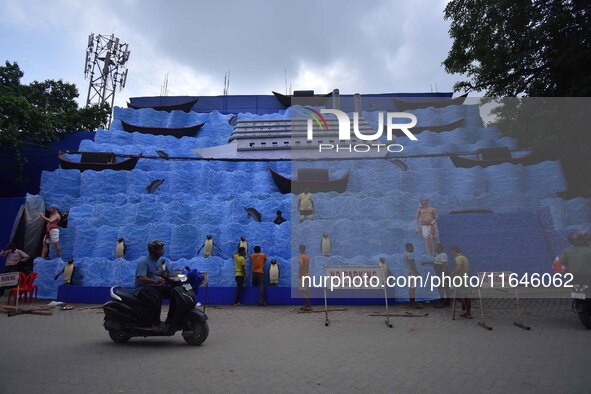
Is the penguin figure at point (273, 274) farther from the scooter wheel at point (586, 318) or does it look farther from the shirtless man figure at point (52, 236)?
the shirtless man figure at point (52, 236)

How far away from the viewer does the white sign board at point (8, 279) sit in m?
8.16

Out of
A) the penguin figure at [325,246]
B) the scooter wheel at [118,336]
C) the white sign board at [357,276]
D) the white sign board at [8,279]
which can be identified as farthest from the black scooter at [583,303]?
the white sign board at [8,279]

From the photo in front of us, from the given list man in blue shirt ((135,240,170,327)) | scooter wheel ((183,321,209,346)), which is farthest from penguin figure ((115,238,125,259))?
scooter wheel ((183,321,209,346))

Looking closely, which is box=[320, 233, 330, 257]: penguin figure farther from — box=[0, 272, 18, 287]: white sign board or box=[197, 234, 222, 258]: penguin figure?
box=[0, 272, 18, 287]: white sign board

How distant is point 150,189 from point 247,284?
7707 millimetres

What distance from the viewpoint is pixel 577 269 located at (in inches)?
256

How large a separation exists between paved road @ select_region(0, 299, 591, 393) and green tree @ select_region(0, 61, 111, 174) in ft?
43.1

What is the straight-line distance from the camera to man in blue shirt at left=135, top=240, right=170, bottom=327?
5.52m

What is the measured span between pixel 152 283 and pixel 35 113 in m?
16.9

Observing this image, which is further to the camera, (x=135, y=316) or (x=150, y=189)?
(x=150, y=189)

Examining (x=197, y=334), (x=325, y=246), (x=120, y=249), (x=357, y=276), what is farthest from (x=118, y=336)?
(x=325, y=246)

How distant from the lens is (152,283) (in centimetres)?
551

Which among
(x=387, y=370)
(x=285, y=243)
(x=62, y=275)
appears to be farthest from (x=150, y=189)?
(x=387, y=370)

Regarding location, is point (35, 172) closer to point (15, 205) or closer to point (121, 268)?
point (15, 205)
